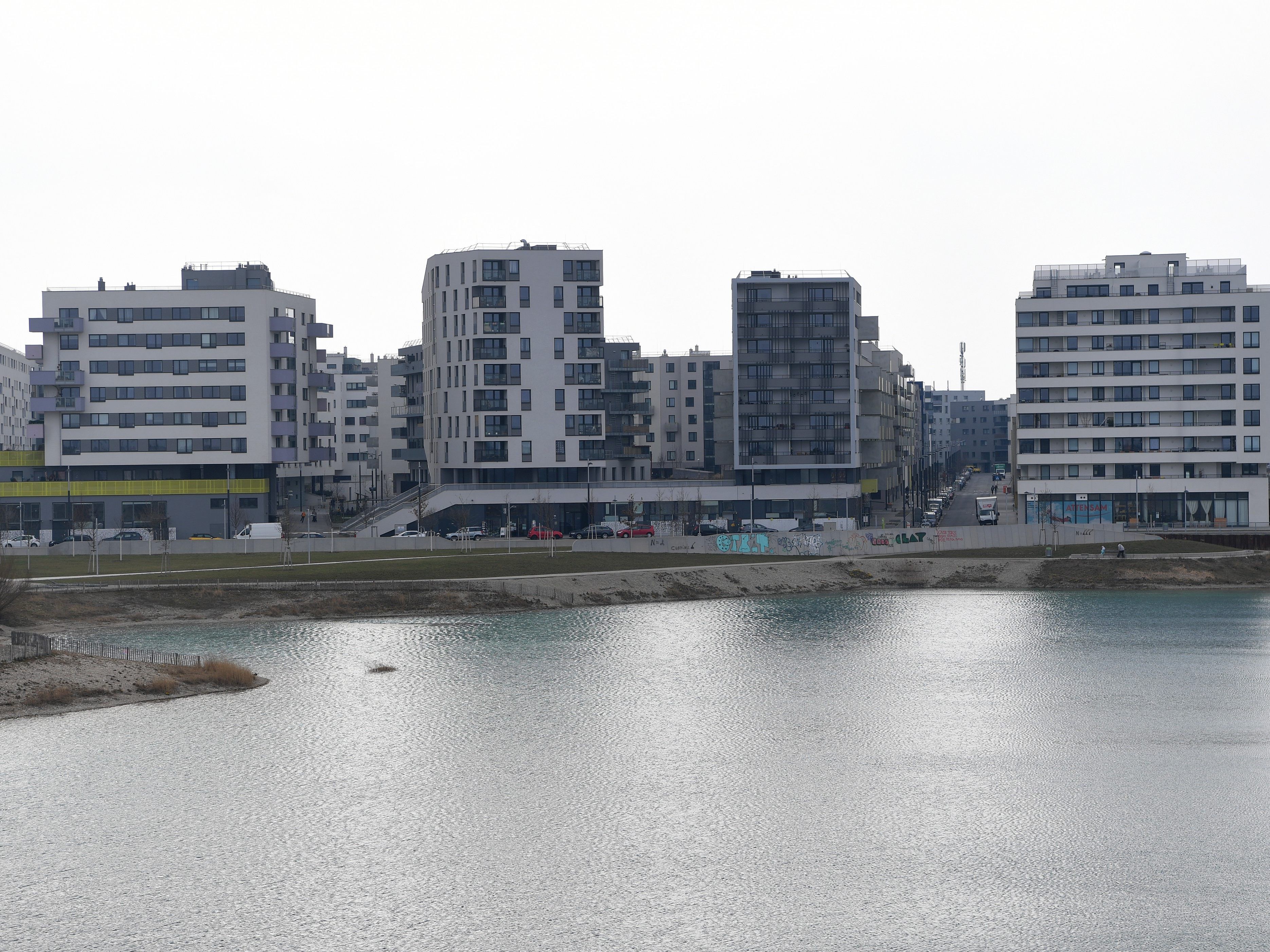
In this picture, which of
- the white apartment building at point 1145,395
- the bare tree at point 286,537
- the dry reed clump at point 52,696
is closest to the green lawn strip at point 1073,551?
the white apartment building at point 1145,395

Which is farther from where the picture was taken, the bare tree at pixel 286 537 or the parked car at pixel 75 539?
the parked car at pixel 75 539

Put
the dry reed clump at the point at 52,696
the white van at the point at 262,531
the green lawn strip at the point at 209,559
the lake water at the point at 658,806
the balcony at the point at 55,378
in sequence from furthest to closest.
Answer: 1. the balcony at the point at 55,378
2. the white van at the point at 262,531
3. the green lawn strip at the point at 209,559
4. the dry reed clump at the point at 52,696
5. the lake water at the point at 658,806

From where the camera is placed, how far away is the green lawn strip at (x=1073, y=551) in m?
107

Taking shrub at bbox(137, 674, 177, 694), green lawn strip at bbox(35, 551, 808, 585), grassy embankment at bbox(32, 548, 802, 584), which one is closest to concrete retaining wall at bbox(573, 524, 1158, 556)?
grassy embankment at bbox(32, 548, 802, 584)

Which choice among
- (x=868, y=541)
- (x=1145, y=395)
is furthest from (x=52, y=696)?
(x=1145, y=395)

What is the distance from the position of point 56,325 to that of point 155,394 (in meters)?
11.4

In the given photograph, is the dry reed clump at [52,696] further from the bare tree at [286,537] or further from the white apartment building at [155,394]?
the white apartment building at [155,394]

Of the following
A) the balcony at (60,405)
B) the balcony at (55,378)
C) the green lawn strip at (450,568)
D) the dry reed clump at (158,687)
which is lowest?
the dry reed clump at (158,687)

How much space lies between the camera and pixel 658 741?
159 feet

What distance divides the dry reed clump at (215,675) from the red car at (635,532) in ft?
191

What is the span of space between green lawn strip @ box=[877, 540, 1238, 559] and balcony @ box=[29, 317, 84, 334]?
8099cm

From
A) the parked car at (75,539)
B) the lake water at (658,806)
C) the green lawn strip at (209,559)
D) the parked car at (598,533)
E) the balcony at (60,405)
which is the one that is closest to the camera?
the lake water at (658,806)

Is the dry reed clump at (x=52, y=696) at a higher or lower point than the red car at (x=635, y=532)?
lower

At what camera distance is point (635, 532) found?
121 metres
